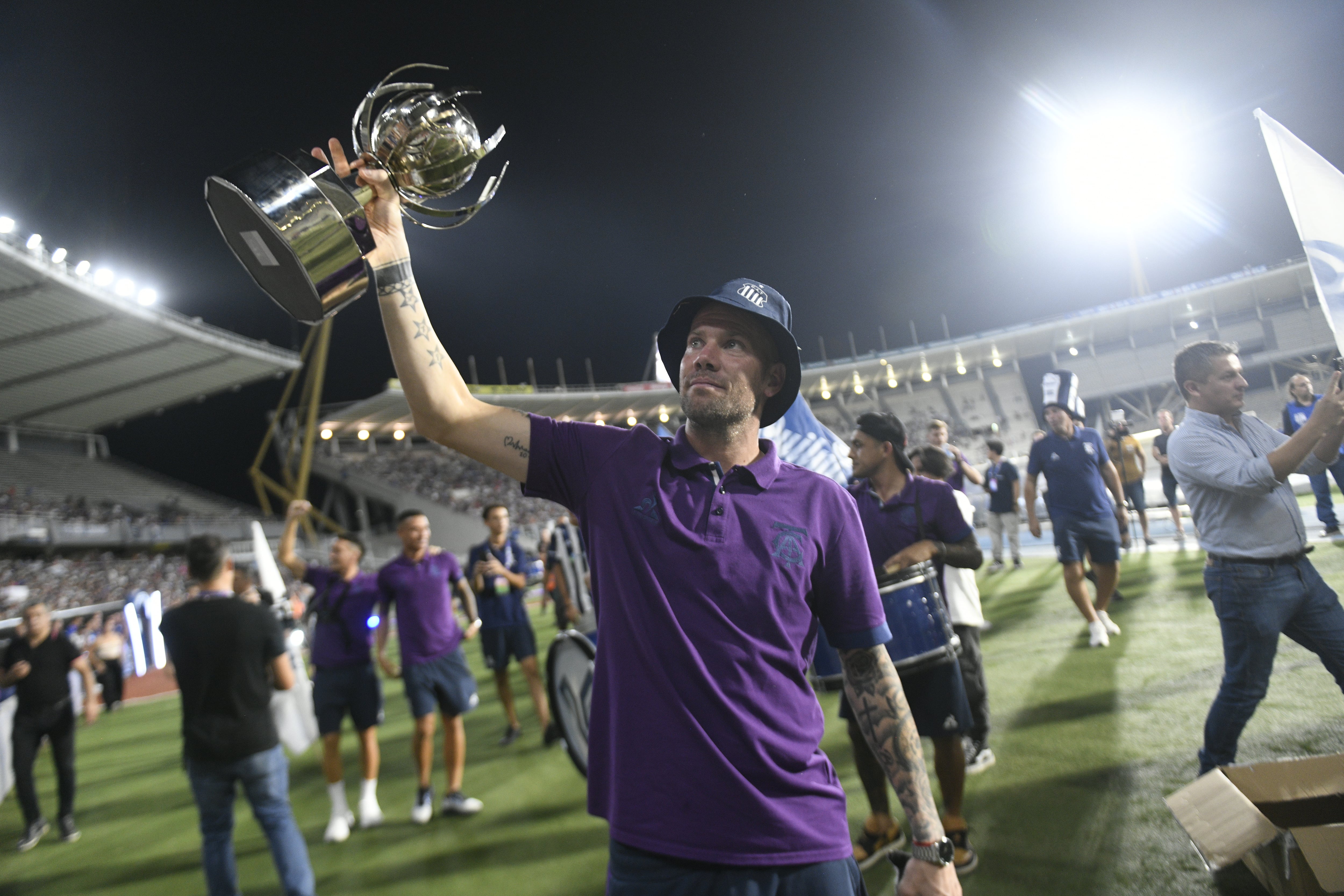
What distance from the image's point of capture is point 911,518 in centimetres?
355

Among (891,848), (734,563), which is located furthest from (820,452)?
(734,563)

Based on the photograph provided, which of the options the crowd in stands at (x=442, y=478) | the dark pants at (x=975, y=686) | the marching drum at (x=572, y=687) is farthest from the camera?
the crowd in stands at (x=442, y=478)

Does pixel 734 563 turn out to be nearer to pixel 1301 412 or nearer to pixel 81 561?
pixel 1301 412

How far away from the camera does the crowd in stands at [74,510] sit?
91.8 feet

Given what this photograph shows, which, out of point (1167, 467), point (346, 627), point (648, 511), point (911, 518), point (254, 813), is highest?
point (648, 511)

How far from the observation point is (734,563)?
4.79ft

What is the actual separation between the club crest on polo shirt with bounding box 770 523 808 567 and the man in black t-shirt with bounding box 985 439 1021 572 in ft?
30.3

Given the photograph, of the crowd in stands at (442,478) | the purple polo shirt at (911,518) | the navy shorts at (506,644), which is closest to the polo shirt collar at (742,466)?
the purple polo shirt at (911,518)

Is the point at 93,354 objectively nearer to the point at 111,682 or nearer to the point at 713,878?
the point at 111,682

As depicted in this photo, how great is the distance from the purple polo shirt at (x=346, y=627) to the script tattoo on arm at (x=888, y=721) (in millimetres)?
4353

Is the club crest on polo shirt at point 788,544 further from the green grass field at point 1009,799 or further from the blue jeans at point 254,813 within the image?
the blue jeans at point 254,813

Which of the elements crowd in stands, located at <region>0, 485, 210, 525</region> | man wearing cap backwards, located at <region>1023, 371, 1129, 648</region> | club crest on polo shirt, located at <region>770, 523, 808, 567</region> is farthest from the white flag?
crowd in stands, located at <region>0, 485, 210, 525</region>

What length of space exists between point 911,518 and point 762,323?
214 centimetres

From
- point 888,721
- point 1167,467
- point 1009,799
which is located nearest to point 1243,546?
point 1009,799
